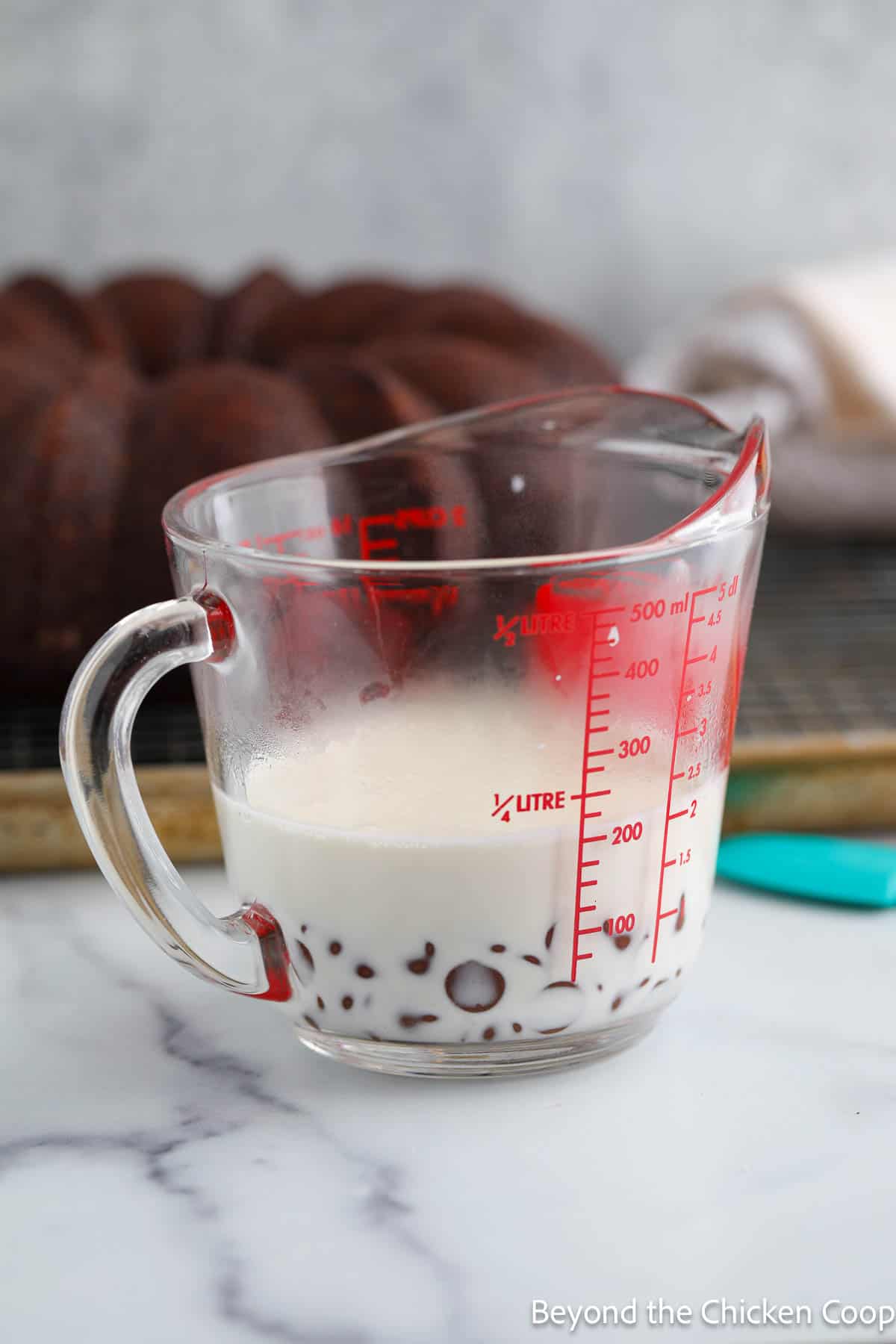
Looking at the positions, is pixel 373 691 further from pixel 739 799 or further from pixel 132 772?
pixel 739 799

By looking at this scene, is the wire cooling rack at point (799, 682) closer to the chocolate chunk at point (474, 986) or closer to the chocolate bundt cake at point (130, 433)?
the chocolate bundt cake at point (130, 433)

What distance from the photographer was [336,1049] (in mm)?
507

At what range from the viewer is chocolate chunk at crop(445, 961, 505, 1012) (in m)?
0.46

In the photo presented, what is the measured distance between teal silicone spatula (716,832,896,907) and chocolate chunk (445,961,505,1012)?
225 millimetres

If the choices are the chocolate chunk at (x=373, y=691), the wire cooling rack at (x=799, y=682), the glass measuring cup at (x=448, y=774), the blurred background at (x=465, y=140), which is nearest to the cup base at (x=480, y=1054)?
the glass measuring cup at (x=448, y=774)

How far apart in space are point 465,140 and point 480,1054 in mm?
1119

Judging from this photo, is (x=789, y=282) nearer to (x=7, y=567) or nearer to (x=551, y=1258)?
(x=7, y=567)

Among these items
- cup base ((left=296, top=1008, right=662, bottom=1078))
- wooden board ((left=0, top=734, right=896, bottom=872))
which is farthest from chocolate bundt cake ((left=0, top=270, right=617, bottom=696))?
cup base ((left=296, top=1008, right=662, bottom=1078))

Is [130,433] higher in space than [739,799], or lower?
higher

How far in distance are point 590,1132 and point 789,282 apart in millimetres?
895

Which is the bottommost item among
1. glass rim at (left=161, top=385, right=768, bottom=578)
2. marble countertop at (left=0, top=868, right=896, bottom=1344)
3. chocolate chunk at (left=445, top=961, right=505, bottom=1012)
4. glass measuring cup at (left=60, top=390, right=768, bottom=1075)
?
marble countertop at (left=0, top=868, right=896, bottom=1344)

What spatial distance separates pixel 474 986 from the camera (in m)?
0.47

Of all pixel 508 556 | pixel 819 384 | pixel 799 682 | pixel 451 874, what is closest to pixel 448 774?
pixel 451 874

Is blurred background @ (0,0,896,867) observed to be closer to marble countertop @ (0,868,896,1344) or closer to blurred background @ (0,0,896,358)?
blurred background @ (0,0,896,358)
